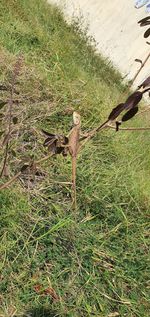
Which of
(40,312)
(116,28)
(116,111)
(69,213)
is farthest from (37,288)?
(116,28)

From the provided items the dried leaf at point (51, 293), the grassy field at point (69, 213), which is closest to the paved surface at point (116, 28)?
the grassy field at point (69, 213)

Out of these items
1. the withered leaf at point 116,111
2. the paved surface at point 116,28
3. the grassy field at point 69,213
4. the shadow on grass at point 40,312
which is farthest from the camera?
the paved surface at point 116,28

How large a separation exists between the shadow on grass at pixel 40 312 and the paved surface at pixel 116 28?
2665 mm

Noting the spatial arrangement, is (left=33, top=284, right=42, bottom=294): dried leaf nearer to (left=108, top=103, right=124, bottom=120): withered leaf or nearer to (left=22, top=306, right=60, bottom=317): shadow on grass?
(left=22, top=306, right=60, bottom=317): shadow on grass

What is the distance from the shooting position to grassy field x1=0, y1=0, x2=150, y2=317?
229cm

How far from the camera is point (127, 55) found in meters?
4.72

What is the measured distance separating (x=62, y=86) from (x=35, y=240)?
124 cm

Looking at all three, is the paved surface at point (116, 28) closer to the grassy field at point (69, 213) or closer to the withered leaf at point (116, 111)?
the grassy field at point (69, 213)

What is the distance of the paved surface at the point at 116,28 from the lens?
4.67 meters

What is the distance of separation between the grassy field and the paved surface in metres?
1.18

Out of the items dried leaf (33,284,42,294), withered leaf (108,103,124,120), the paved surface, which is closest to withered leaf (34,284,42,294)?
dried leaf (33,284,42,294)

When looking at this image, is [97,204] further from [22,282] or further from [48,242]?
[22,282]

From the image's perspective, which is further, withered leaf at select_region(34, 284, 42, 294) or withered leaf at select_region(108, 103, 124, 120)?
withered leaf at select_region(34, 284, 42, 294)

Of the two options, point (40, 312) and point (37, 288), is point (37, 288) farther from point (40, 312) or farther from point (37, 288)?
point (40, 312)
